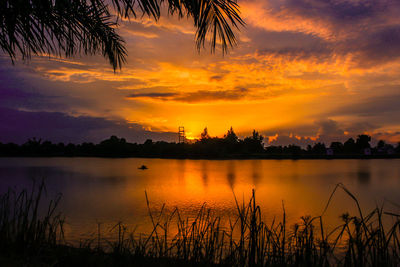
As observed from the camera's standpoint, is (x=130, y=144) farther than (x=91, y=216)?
Yes

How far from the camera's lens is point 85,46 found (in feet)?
16.6

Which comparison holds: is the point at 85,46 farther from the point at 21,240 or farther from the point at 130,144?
the point at 130,144

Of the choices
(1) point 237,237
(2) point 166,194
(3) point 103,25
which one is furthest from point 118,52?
(2) point 166,194

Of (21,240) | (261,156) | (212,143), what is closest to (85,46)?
(21,240)

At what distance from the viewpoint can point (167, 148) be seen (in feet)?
314

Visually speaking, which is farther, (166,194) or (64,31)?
(166,194)

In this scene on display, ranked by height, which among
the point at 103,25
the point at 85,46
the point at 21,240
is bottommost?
the point at 21,240

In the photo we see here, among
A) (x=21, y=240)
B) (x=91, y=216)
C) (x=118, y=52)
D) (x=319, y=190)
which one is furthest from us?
(x=319, y=190)

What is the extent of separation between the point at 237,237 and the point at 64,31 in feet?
21.0

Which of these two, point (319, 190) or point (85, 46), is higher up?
point (85, 46)

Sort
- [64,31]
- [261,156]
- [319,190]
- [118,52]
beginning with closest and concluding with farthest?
[64,31], [118,52], [319,190], [261,156]

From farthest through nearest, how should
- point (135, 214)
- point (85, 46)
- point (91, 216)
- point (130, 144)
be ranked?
point (130, 144)
point (135, 214)
point (91, 216)
point (85, 46)

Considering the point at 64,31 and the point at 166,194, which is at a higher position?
the point at 64,31

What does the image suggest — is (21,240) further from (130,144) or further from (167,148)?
(130,144)
